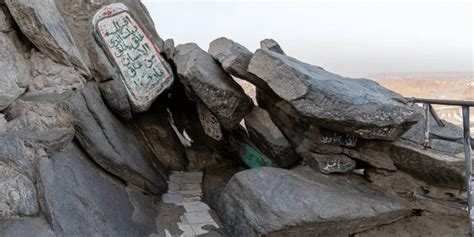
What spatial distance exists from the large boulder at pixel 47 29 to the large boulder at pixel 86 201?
140 centimetres

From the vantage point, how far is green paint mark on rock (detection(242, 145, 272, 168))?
273 inches

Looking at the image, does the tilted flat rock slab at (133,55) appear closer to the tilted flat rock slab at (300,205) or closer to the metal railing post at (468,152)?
the tilted flat rock slab at (300,205)

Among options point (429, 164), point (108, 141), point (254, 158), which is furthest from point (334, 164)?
point (108, 141)

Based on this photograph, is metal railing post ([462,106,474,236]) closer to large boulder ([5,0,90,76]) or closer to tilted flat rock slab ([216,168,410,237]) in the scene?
tilted flat rock slab ([216,168,410,237])

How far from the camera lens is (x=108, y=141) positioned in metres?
5.71

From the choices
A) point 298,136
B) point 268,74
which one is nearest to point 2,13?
point 268,74

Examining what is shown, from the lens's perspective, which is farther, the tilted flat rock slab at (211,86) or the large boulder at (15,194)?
the tilted flat rock slab at (211,86)

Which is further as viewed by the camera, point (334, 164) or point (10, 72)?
point (334, 164)

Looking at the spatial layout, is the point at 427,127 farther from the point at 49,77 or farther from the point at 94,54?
the point at 49,77

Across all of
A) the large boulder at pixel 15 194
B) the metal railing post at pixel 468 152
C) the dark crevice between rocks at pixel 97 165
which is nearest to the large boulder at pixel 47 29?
the dark crevice between rocks at pixel 97 165

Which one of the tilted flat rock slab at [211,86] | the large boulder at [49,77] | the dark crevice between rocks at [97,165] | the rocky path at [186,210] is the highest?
the large boulder at [49,77]

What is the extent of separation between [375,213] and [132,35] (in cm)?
458

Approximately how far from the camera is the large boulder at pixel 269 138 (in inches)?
256

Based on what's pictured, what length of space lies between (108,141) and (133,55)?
169cm
